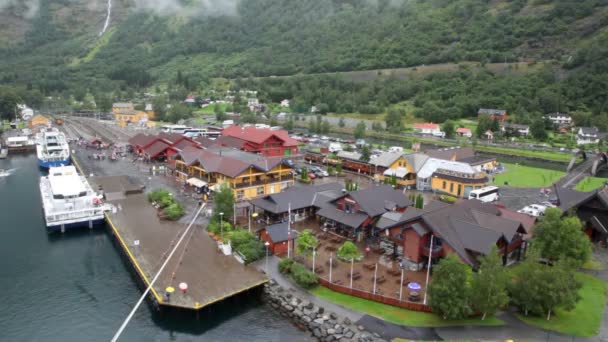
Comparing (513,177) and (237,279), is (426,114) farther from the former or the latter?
(237,279)

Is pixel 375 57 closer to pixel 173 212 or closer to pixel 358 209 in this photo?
pixel 173 212

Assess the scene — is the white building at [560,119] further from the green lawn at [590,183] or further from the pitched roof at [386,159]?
the pitched roof at [386,159]

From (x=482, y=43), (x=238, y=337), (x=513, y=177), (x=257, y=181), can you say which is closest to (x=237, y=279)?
(x=238, y=337)

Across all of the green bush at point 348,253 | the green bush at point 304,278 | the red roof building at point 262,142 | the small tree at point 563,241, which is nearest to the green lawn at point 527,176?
the small tree at point 563,241

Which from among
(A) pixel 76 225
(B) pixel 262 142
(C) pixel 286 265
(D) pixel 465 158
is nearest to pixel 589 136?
(D) pixel 465 158

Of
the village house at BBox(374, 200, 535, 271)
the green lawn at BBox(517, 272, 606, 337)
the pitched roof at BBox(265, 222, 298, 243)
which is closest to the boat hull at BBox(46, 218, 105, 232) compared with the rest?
the pitched roof at BBox(265, 222, 298, 243)

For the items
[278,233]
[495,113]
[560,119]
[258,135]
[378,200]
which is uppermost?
[495,113]
